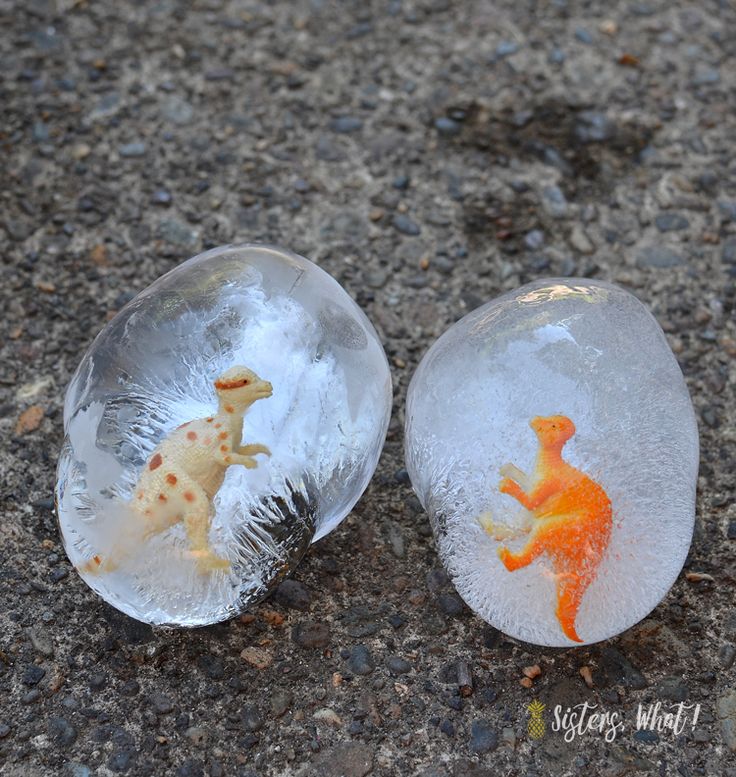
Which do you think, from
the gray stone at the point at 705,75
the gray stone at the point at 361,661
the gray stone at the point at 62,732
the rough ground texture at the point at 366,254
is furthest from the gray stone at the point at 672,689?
the gray stone at the point at 705,75

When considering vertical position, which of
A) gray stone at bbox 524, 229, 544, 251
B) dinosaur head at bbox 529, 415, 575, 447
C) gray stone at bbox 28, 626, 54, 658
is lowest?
gray stone at bbox 28, 626, 54, 658

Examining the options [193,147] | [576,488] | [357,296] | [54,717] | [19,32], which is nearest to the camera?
[576,488]

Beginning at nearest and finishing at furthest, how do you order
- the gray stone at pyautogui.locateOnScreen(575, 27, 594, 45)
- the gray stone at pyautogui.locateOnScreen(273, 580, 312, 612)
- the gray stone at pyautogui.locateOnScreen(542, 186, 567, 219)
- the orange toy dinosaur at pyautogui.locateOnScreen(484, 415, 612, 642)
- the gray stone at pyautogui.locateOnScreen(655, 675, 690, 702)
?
1. the orange toy dinosaur at pyautogui.locateOnScreen(484, 415, 612, 642)
2. the gray stone at pyautogui.locateOnScreen(655, 675, 690, 702)
3. the gray stone at pyautogui.locateOnScreen(273, 580, 312, 612)
4. the gray stone at pyautogui.locateOnScreen(542, 186, 567, 219)
5. the gray stone at pyautogui.locateOnScreen(575, 27, 594, 45)

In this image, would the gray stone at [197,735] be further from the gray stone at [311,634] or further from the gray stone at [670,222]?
the gray stone at [670,222]

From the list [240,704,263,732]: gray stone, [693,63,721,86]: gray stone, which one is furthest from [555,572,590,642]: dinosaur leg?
[693,63,721,86]: gray stone

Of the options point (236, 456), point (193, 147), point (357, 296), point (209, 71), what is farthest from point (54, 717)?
point (209, 71)

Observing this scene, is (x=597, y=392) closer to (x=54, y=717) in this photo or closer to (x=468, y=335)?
(x=468, y=335)

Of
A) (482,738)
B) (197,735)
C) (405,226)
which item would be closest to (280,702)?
(197,735)

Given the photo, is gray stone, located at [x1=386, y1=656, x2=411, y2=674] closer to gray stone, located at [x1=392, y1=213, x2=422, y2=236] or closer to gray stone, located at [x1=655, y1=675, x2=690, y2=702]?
gray stone, located at [x1=655, y1=675, x2=690, y2=702]
